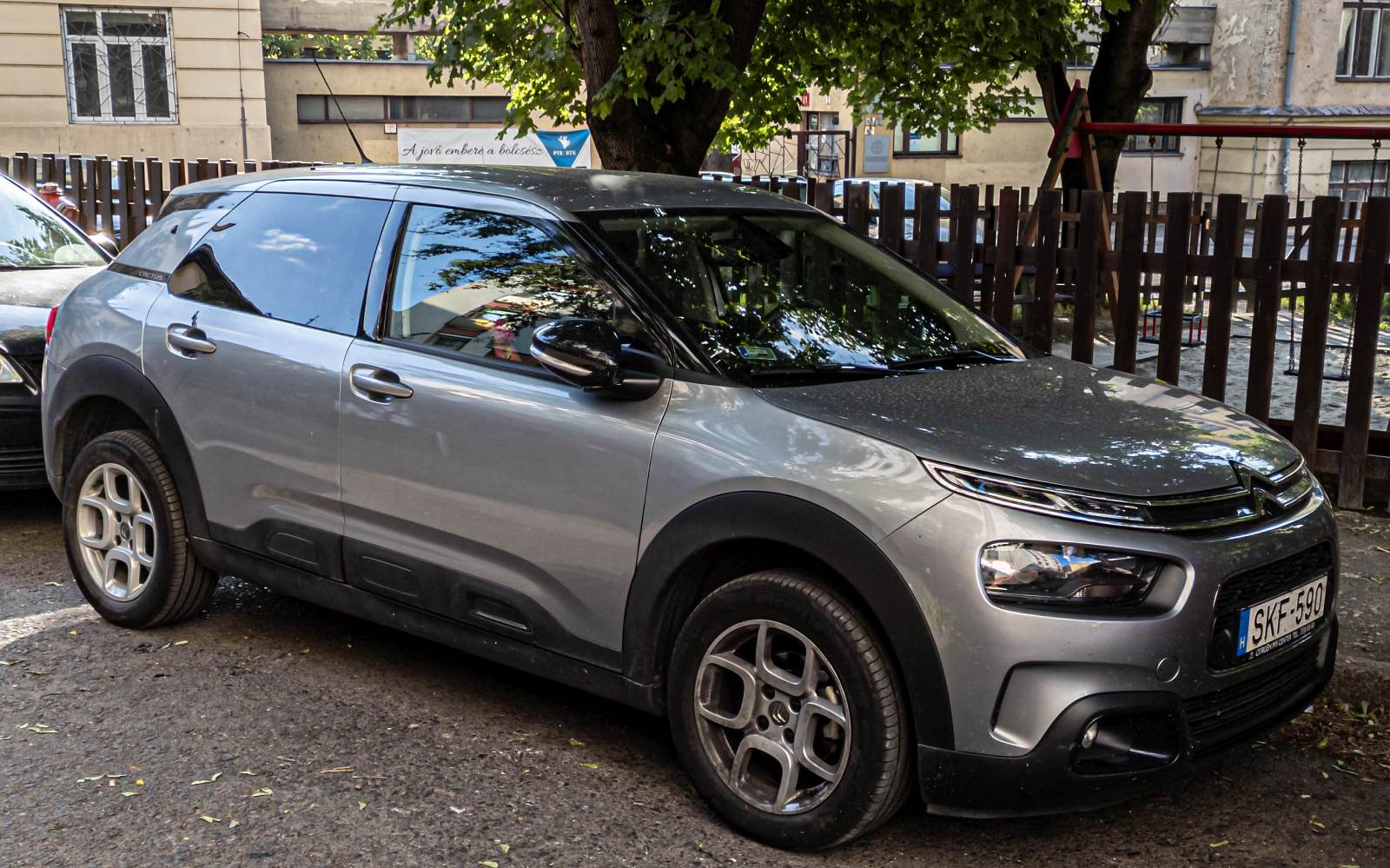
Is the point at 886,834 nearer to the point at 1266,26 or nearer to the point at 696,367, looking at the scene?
the point at 696,367

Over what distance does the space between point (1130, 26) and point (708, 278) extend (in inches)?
459

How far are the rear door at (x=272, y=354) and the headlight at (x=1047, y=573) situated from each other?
2256mm

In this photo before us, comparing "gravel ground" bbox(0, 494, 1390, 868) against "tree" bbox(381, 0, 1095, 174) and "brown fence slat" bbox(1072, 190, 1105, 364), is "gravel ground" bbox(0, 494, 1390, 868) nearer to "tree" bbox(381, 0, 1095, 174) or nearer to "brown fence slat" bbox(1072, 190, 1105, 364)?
"brown fence slat" bbox(1072, 190, 1105, 364)

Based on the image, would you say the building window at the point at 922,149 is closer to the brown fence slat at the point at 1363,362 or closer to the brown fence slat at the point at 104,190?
the brown fence slat at the point at 104,190

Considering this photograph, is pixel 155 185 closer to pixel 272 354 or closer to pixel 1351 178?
pixel 272 354

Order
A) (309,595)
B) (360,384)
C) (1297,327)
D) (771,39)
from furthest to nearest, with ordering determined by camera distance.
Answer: (1297,327) → (771,39) → (309,595) → (360,384)

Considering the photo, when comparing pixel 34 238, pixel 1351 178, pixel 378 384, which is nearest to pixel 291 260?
pixel 378 384

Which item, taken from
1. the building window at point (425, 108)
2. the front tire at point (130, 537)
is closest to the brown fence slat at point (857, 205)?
the front tire at point (130, 537)

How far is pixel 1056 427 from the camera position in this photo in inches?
144

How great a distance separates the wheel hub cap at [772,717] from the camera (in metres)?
3.50

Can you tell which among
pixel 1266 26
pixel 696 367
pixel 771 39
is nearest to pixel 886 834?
pixel 696 367

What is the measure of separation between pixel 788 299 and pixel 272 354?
69.5 inches

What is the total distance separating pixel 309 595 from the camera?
4.74m

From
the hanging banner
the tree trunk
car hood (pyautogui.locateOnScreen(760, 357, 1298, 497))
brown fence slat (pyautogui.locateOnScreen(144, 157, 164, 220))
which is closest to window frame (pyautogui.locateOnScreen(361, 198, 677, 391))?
car hood (pyautogui.locateOnScreen(760, 357, 1298, 497))
